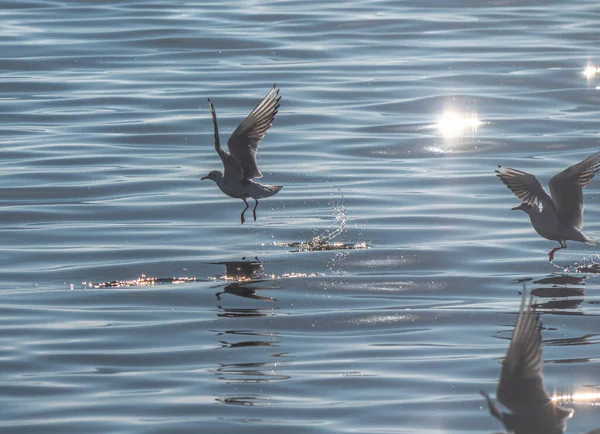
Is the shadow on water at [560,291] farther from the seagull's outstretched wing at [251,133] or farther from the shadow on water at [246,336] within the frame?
the seagull's outstretched wing at [251,133]

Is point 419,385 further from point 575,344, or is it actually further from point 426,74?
point 426,74

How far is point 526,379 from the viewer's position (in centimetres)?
684

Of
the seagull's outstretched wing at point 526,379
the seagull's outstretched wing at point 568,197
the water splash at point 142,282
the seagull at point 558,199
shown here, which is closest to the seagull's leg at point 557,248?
the seagull at point 558,199

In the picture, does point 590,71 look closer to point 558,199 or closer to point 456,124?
point 456,124

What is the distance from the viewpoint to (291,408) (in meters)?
9.73

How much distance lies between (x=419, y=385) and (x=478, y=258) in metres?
4.47

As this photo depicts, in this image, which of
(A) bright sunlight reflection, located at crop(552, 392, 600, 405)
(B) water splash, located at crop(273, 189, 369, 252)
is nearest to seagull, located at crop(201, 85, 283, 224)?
(B) water splash, located at crop(273, 189, 369, 252)

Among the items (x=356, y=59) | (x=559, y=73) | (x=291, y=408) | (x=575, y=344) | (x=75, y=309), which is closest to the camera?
(x=291, y=408)

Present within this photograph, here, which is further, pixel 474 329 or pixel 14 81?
pixel 14 81

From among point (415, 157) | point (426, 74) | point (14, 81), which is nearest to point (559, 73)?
point (426, 74)

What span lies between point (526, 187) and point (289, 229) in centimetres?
327

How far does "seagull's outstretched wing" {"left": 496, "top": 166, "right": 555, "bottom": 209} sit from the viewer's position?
44.8 ft

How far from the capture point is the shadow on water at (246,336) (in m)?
10.3

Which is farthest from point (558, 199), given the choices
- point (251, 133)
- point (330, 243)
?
point (251, 133)
